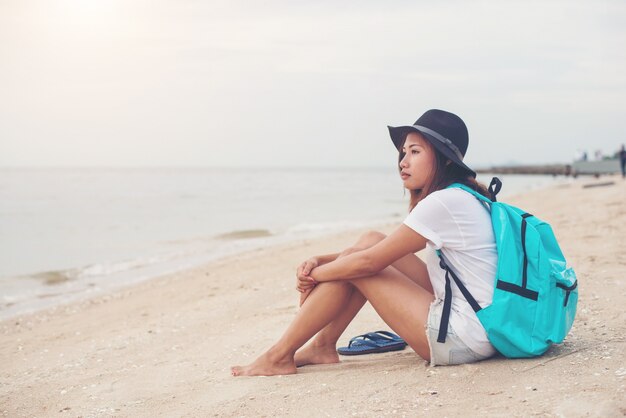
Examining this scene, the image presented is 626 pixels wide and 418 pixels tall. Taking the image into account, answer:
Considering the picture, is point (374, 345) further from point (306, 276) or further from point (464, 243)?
point (464, 243)

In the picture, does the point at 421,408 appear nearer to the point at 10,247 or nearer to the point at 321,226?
the point at 10,247

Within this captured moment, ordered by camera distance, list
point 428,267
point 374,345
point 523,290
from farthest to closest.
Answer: point 374,345 → point 428,267 → point 523,290

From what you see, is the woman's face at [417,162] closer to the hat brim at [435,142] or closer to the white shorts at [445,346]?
the hat brim at [435,142]

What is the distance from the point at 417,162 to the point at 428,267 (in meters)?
0.60

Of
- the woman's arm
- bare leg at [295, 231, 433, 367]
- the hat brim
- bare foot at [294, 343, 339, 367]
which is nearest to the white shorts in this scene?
the woman's arm

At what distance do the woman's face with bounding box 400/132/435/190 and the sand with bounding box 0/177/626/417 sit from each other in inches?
41.0

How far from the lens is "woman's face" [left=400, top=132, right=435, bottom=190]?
139 inches

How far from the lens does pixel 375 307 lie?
373 centimetres

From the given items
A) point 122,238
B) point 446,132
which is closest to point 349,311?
point 446,132

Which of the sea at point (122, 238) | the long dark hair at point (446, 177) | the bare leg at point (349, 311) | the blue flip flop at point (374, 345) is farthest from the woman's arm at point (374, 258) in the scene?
the sea at point (122, 238)

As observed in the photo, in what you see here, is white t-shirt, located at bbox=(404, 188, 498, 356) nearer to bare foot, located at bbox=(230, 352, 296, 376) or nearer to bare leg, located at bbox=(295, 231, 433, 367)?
bare leg, located at bbox=(295, 231, 433, 367)

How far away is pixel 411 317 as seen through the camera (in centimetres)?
356

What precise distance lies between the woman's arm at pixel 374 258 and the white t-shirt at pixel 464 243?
80 mm

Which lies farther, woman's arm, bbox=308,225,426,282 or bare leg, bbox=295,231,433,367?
bare leg, bbox=295,231,433,367
